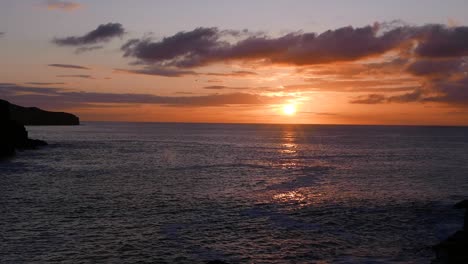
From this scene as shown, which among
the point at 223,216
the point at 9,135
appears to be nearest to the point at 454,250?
the point at 223,216

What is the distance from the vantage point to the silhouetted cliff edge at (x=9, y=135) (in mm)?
103250

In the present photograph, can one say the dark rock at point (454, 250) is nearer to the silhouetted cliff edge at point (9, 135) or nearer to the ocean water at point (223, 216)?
the ocean water at point (223, 216)

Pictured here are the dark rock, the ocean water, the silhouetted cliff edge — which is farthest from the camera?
the silhouetted cliff edge

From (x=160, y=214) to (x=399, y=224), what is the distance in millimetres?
22631

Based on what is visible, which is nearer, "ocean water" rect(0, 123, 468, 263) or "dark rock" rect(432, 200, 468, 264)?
"dark rock" rect(432, 200, 468, 264)

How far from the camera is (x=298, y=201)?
52.4 m

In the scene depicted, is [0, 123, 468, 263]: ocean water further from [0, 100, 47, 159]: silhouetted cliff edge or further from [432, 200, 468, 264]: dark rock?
[0, 100, 47, 159]: silhouetted cliff edge

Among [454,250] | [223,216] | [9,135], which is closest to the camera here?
[454,250]

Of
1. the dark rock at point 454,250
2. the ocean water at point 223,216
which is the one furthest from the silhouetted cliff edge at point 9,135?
the dark rock at point 454,250

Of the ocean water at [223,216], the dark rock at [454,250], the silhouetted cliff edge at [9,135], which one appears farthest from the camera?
the silhouetted cliff edge at [9,135]

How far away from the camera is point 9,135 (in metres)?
112

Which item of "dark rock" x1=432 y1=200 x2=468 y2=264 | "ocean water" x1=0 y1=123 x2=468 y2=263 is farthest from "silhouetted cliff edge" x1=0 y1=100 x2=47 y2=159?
"dark rock" x1=432 y1=200 x2=468 y2=264

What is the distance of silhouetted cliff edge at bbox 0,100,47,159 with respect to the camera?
103 metres

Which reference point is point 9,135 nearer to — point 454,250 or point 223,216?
point 223,216
